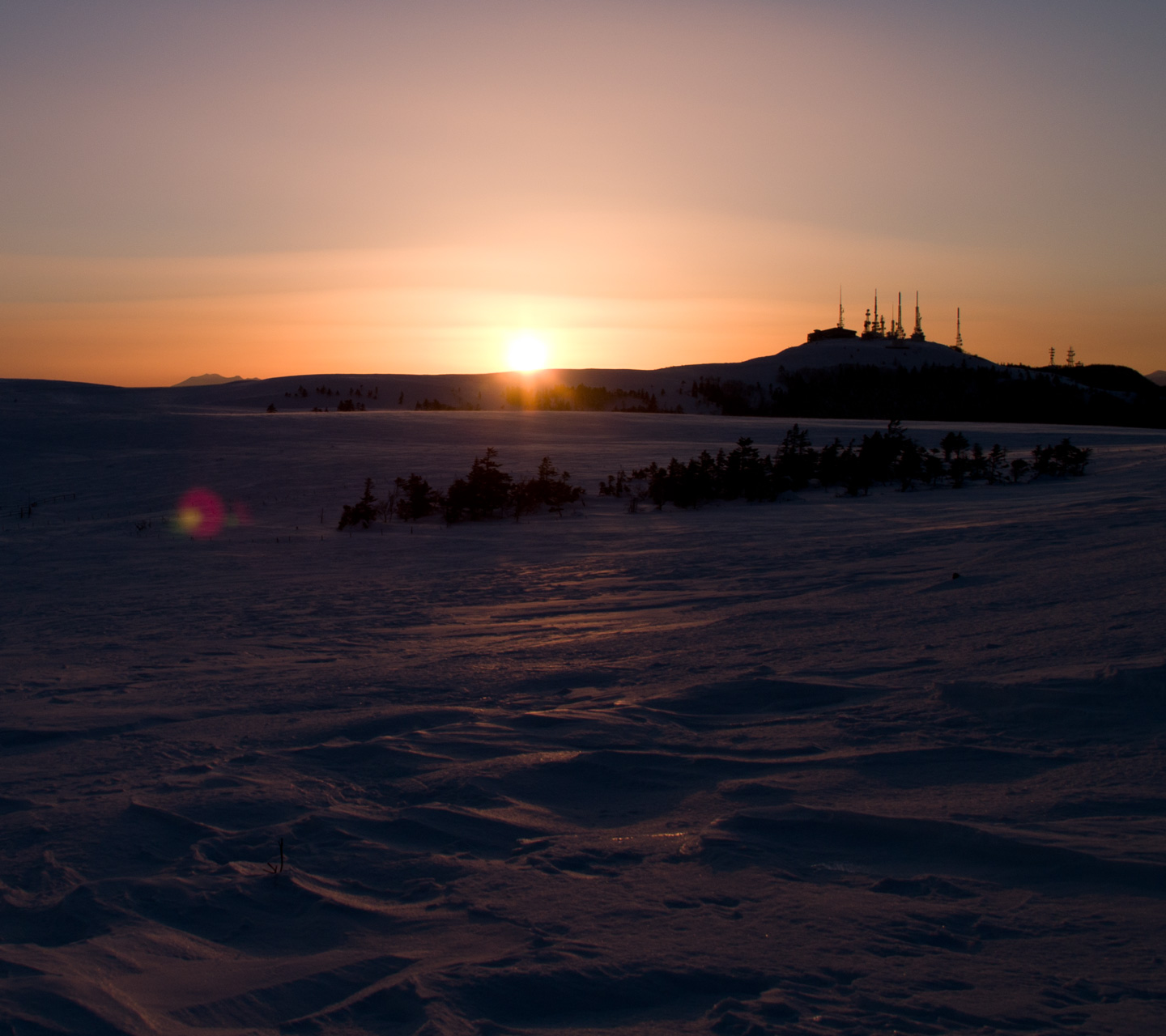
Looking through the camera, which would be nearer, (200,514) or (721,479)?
(200,514)

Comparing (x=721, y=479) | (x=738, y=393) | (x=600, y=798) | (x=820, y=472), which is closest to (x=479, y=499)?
(x=721, y=479)

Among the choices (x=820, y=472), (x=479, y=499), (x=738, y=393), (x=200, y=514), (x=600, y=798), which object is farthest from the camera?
(x=738, y=393)

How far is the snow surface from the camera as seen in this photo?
2.29 m

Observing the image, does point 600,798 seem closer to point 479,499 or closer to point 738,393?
point 479,499

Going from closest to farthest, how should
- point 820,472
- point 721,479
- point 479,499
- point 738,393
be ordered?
point 479,499, point 721,479, point 820,472, point 738,393

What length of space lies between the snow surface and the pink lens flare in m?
3.25

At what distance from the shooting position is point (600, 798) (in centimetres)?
351

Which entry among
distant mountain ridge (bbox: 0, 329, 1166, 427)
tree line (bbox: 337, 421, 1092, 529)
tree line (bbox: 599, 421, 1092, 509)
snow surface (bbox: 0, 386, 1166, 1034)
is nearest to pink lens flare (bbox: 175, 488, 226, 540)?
tree line (bbox: 337, 421, 1092, 529)

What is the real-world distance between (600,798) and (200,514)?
10.8 m

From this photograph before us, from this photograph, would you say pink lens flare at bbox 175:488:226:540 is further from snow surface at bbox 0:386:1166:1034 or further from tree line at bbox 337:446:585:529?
snow surface at bbox 0:386:1166:1034

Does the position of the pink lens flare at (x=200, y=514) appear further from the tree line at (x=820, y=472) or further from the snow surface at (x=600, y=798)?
the tree line at (x=820, y=472)

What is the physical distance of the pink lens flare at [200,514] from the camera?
11.4 metres

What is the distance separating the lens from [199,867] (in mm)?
2951

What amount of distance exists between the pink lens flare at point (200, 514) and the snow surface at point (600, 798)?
10.7ft
